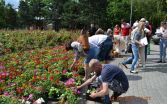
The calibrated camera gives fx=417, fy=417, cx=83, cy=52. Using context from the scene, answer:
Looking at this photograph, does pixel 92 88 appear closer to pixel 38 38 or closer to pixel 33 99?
pixel 33 99

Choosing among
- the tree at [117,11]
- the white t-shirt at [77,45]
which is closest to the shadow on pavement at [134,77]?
the white t-shirt at [77,45]

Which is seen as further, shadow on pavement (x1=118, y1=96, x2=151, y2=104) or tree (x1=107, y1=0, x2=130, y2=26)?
tree (x1=107, y1=0, x2=130, y2=26)

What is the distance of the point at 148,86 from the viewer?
1148 cm

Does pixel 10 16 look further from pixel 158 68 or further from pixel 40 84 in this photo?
pixel 40 84

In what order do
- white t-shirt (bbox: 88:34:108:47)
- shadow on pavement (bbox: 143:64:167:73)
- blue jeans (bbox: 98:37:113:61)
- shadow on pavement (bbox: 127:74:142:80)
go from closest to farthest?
white t-shirt (bbox: 88:34:108:47)
blue jeans (bbox: 98:37:113:61)
shadow on pavement (bbox: 127:74:142:80)
shadow on pavement (bbox: 143:64:167:73)

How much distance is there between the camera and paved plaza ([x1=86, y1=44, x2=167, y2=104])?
974 centimetres

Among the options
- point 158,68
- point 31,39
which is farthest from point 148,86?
point 31,39

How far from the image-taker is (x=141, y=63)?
14.9 metres

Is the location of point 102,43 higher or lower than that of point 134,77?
higher

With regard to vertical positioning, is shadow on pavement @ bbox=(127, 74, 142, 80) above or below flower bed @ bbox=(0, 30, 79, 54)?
below

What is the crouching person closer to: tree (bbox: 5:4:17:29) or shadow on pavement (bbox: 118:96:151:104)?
shadow on pavement (bbox: 118:96:151:104)

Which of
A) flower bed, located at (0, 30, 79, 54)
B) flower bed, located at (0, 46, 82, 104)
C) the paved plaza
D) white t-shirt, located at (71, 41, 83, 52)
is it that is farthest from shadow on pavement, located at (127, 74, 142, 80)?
flower bed, located at (0, 30, 79, 54)

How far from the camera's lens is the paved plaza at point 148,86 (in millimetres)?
9742

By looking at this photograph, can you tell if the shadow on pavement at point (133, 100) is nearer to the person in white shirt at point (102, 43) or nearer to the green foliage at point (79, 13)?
the person in white shirt at point (102, 43)
